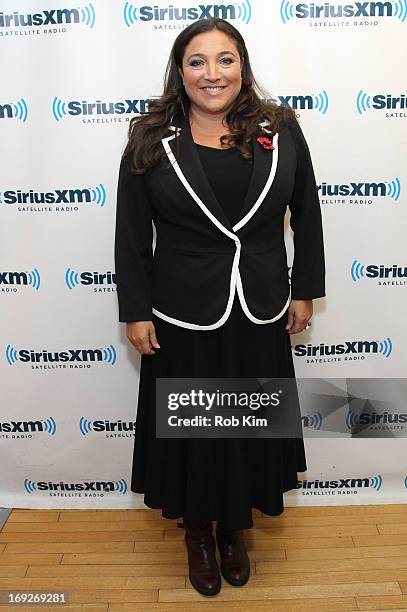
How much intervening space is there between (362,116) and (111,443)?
144 centimetres

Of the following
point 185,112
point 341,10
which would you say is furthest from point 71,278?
point 341,10

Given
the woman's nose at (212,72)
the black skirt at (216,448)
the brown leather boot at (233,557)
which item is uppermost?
the woman's nose at (212,72)

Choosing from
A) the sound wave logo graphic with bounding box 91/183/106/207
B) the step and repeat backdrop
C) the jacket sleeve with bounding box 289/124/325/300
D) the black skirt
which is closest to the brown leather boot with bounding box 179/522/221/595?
the black skirt

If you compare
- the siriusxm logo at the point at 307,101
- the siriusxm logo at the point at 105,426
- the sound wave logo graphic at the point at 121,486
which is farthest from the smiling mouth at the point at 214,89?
the sound wave logo graphic at the point at 121,486

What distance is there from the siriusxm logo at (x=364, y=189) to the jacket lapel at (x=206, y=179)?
475 mm

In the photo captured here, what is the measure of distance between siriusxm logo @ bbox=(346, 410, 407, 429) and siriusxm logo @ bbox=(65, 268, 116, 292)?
1001mm

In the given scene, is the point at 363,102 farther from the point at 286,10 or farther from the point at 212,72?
the point at 212,72

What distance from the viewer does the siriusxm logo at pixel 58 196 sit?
2.01m

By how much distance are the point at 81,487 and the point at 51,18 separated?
1.63 m

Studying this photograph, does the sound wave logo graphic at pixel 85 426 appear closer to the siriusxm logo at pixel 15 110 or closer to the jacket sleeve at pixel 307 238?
the jacket sleeve at pixel 307 238

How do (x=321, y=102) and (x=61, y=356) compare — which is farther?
(x=61, y=356)

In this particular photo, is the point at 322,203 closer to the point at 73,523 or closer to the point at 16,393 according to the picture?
the point at 16,393

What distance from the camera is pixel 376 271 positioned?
2.11 metres

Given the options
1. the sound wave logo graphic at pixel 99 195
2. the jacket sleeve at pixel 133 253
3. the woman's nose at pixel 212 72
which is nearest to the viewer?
the woman's nose at pixel 212 72
